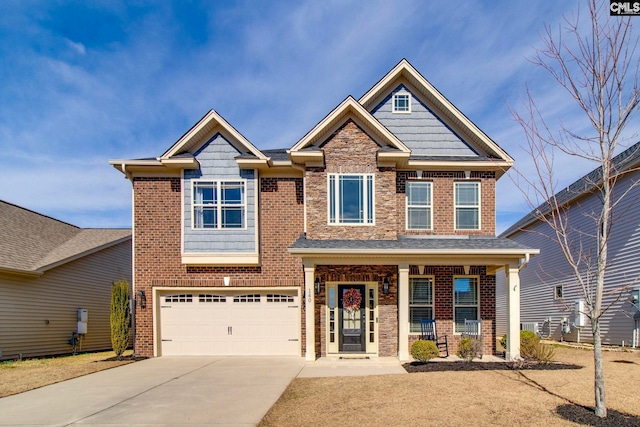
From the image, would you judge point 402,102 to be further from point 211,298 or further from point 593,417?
point 593,417

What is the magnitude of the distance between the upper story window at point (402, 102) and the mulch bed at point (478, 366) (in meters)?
8.23

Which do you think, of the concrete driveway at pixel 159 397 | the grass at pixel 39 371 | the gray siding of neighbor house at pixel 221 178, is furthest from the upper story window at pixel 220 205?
the grass at pixel 39 371

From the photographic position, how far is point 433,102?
14359 mm

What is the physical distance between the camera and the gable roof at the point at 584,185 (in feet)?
39.5

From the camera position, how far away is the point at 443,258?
11.9 meters

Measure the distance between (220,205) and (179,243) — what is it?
179cm

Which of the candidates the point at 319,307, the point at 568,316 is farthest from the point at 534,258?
the point at 319,307

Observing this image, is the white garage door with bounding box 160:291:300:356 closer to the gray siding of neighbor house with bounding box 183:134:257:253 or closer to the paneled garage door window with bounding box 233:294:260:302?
the paneled garage door window with bounding box 233:294:260:302

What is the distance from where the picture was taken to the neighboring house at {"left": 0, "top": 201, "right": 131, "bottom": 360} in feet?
46.9

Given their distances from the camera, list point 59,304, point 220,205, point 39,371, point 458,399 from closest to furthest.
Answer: point 458,399, point 39,371, point 220,205, point 59,304

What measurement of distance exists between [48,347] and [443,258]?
14137 mm

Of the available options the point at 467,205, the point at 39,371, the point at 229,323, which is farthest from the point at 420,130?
the point at 39,371

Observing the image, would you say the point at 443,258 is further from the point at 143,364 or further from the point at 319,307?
the point at 143,364

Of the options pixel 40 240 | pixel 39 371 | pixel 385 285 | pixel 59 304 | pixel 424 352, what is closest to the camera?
pixel 424 352
